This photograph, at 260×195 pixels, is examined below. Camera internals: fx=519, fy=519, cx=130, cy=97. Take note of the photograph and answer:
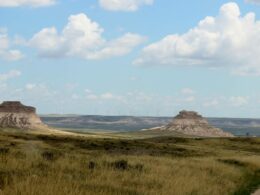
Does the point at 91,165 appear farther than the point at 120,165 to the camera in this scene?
No

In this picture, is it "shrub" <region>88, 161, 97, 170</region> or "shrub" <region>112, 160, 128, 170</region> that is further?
"shrub" <region>112, 160, 128, 170</region>

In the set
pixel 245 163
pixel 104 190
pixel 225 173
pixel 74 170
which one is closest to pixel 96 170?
pixel 74 170

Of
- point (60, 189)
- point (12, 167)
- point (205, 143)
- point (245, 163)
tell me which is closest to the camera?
point (60, 189)

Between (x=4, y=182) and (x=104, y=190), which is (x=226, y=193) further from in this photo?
(x=4, y=182)

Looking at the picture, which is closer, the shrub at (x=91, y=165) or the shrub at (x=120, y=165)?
the shrub at (x=91, y=165)

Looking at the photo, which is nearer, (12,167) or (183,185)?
(12,167)

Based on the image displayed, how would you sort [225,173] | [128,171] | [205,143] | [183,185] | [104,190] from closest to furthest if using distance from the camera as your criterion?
[104,190] < [183,185] < [128,171] < [225,173] < [205,143]

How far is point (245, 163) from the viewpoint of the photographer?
3712 cm

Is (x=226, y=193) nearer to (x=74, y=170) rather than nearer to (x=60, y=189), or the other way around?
(x=74, y=170)

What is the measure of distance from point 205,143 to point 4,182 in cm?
6350

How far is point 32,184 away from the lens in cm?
1470

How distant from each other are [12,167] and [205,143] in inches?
2366

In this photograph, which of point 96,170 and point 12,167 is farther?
point 96,170

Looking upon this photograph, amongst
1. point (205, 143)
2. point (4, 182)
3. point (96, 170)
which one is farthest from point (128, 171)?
point (205, 143)
